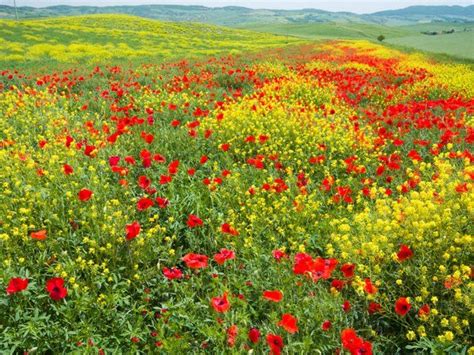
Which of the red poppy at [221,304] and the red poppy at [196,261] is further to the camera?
the red poppy at [196,261]

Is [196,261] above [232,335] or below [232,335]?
above

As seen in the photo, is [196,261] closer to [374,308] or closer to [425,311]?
[374,308]

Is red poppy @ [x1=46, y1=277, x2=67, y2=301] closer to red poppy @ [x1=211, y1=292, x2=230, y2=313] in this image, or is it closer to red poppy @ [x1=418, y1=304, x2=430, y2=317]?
red poppy @ [x1=211, y1=292, x2=230, y2=313]

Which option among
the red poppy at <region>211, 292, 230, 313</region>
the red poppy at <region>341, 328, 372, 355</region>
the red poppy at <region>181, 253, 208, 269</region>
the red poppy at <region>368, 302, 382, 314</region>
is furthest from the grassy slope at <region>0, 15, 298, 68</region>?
the red poppy at <region>341, 328, 372, 355</region>

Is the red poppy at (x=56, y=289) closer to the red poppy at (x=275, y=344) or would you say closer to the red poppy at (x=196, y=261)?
the red poppy at (x=196, y=261)

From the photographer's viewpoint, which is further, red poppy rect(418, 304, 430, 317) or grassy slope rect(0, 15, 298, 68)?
grassy slope rect(0, 15, 298, 68)

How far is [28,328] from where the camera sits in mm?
2885

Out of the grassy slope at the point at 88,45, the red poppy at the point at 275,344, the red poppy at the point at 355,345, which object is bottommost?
the red poppy at the point at 275,344

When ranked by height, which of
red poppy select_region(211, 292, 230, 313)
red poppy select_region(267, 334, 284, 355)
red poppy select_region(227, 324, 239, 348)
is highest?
red poppy select_region(211, 292, 230, 313)

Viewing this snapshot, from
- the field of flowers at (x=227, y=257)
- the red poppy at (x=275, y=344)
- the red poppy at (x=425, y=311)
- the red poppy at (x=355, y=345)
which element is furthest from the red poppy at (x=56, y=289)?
the red poppy at (x=425, y=311)

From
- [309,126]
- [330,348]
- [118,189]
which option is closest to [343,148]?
[309,126]

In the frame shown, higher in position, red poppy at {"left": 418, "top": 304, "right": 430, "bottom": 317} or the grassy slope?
the grassy slope

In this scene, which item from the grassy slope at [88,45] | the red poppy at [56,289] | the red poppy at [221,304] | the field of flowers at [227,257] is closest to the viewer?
the red poppy at [221,304]

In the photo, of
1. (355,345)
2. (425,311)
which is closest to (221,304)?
(355,345)
